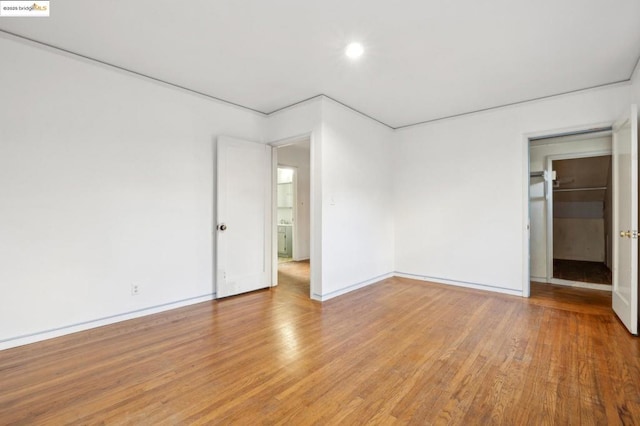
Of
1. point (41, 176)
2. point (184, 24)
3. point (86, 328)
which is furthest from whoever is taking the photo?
point (86, 328)

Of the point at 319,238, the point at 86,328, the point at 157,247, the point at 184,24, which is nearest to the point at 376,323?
the point at 319,238

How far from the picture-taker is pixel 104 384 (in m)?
2.05

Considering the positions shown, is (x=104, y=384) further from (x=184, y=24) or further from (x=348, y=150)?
(x=348, y=150)

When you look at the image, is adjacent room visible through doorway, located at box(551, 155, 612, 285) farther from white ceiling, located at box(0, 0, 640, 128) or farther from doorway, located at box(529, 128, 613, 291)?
white ceiling, located at box(0, 0, 640, 128)

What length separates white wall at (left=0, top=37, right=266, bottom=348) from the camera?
260 centimetres

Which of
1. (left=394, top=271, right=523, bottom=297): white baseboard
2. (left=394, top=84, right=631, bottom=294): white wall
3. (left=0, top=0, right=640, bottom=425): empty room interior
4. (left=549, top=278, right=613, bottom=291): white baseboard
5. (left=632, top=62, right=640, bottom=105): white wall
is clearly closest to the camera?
(left=0, top=0, right=640, bottom=425): empty room interior

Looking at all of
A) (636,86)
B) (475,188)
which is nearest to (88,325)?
(475,188)

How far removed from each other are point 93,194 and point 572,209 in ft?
28.6

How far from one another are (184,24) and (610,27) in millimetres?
→ 3532

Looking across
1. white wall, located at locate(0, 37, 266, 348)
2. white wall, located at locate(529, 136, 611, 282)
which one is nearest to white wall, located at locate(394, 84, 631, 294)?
white wall, located at locate(529, 136, 611, 282)

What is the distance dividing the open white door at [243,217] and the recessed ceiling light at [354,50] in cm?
196

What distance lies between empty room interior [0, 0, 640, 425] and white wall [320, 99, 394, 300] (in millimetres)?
44

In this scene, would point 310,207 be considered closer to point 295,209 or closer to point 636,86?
point 295,209

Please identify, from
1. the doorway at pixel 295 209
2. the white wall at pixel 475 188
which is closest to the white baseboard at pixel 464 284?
the white wall at pixel 475 188
